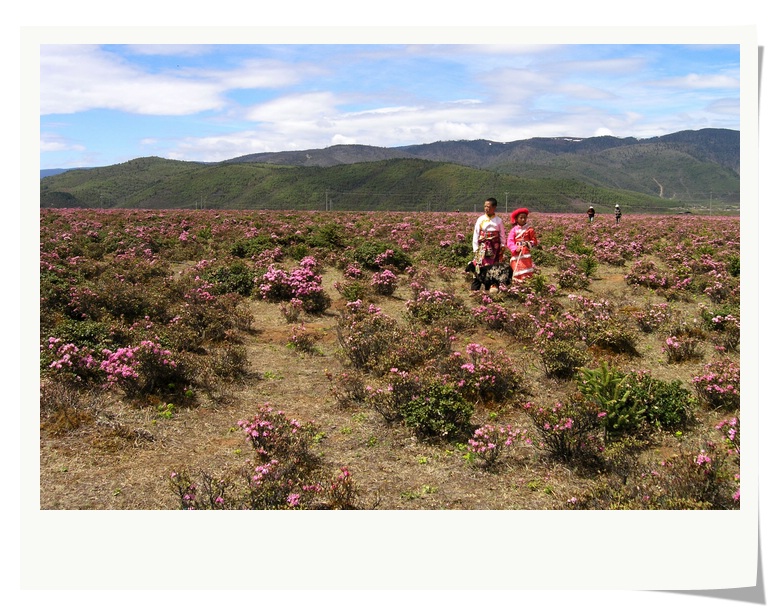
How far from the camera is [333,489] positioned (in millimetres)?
5410

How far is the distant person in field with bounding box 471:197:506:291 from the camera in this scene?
11227mm

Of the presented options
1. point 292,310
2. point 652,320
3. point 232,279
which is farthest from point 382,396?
point 232,279

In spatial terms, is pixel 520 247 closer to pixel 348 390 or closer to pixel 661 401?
pixel 661 401

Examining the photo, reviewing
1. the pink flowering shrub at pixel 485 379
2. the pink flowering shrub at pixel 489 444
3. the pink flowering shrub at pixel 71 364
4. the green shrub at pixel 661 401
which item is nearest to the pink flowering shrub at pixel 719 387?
the green shrub at pixel 661 401

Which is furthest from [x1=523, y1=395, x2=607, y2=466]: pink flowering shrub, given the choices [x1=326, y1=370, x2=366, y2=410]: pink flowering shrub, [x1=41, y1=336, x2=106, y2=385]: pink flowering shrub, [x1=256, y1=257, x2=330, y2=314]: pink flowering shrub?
[x1=256, y1=257, x2=330, y2=314]: pink flowering shrub

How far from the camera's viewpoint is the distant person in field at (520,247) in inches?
462

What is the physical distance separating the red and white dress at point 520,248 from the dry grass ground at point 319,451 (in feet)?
10.8

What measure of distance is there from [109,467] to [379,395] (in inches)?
130

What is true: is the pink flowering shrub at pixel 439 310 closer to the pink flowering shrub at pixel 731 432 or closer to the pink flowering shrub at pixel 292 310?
the pink flowering shrub at pixel 292 310

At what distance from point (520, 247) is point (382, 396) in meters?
5.81

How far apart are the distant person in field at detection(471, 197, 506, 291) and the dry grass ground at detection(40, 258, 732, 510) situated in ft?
10.4

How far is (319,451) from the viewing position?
266 inches
